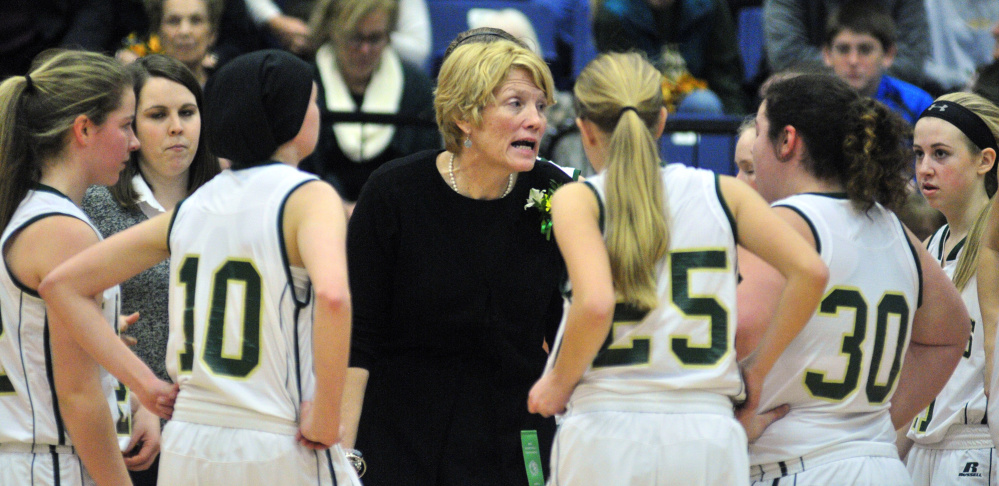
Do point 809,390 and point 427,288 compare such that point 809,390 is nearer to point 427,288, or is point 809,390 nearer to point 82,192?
point 427,288

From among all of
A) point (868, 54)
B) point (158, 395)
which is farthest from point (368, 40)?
point (158, 395)

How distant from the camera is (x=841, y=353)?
2959 mm

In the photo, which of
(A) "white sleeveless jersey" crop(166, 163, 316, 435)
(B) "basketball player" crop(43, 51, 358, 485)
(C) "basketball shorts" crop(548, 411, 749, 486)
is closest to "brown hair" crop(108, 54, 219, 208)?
(B) "basketball player" crop(43, 51, 358, 485)

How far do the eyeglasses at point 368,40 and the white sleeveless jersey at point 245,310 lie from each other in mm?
3678

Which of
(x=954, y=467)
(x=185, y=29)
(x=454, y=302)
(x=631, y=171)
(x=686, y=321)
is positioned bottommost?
(x=954, y=467)

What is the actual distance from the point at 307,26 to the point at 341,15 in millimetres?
618

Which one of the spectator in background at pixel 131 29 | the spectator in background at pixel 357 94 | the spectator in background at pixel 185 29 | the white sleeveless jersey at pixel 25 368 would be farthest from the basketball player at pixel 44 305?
the spectator in background at pixel 131 29

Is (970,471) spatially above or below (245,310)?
below

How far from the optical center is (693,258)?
272cm

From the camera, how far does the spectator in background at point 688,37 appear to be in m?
7.21

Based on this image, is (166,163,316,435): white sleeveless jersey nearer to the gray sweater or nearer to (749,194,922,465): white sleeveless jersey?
the gray sweater

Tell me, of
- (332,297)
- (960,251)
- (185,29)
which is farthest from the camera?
(185,29)

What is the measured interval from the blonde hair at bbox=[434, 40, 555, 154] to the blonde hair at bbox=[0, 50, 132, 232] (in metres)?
1.05

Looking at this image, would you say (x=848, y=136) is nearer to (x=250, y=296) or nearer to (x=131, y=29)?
(x=250, y=296)
